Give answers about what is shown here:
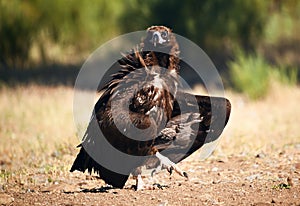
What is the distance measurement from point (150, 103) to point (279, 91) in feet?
21.8

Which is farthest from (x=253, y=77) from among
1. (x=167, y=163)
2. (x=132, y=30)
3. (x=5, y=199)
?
(x=5, y=199)

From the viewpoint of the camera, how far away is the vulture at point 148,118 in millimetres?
5641

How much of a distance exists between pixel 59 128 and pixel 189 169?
11.8 ft

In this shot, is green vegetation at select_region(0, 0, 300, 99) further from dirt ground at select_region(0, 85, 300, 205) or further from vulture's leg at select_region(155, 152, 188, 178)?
vulture's leg at select_region(155, 152, 188, 178)

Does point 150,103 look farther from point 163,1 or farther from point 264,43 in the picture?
point 264,43

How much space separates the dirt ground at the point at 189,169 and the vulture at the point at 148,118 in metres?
0.32

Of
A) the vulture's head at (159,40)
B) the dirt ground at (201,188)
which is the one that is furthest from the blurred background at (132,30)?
the vulture's head at (159,40)

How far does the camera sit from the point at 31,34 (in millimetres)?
15617

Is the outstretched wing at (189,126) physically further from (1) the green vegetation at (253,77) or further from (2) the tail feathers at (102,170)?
(1) the green vegetation at (253,77)

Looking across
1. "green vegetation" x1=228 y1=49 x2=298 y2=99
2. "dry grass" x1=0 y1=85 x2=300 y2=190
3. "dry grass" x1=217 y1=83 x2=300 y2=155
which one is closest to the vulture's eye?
"dry grass" x1=0 y1=85 x2=300 y2=190

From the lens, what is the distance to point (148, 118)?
5590mm

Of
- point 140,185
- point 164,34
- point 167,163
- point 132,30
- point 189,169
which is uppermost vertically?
point 132,30

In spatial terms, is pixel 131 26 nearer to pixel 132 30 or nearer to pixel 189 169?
pixel 132 30

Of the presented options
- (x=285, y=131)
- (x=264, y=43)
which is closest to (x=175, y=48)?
(x=285, y=131)
